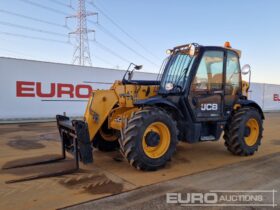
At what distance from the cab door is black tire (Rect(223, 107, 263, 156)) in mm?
360

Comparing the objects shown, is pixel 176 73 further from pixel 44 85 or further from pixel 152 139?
pixel 44 85

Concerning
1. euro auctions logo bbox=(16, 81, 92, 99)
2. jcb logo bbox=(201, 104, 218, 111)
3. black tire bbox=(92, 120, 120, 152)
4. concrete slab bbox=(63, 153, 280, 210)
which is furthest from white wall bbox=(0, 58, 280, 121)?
concrete slab bbox=(63, 153, 280, 210)

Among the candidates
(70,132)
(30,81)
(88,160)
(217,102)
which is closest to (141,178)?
(88,160)

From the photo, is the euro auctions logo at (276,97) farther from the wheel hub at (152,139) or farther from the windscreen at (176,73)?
the wheel hub at (152,139)

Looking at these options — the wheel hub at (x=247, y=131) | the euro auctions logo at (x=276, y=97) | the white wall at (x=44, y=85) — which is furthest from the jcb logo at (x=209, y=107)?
the euro auctions logo at (x=276, y=97)

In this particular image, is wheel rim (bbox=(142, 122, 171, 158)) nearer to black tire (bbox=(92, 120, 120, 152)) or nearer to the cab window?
the cab window

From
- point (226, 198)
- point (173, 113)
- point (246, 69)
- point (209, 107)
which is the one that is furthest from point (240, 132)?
point (226, 198)

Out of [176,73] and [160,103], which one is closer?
[160,103]

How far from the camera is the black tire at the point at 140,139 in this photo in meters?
4.79

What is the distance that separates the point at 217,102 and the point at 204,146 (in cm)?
176

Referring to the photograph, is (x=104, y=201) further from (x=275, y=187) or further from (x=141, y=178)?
(x=275, y=187)

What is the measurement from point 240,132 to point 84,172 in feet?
11.2

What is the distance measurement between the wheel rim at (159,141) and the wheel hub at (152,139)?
4cm

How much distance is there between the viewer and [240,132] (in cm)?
618
